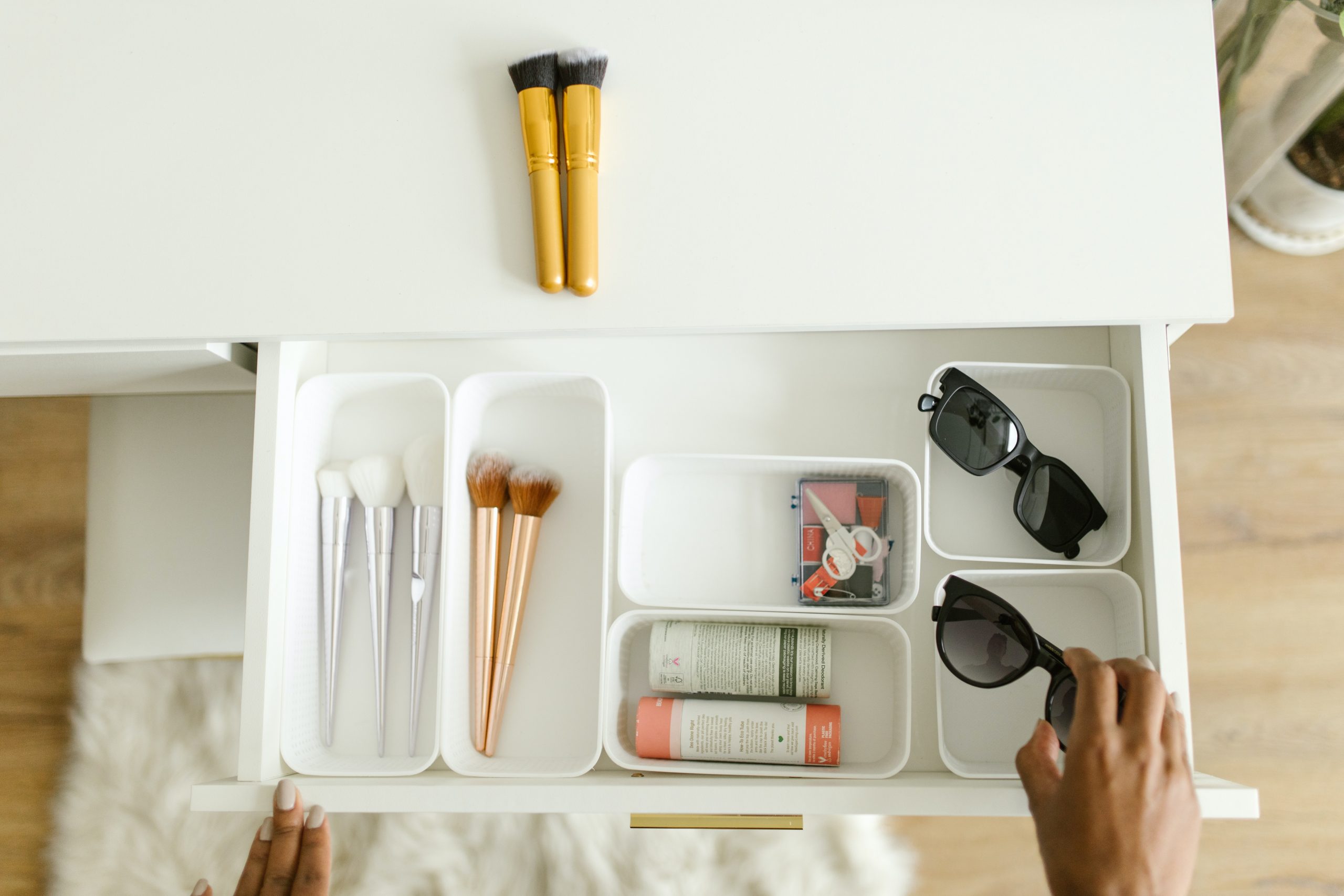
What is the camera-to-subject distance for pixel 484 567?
2.34 feet

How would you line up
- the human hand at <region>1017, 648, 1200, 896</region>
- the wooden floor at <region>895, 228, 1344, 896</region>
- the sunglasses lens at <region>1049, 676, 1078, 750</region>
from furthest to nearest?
the wooden floor at <region>895, 228, 1344, 896</region>
the sunglasses lens at <region>1049, 676, 1078, 750</region>
the human hand at <region>1017, 648, 1200, 896</region>

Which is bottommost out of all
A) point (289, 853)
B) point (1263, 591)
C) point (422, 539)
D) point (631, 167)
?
point (289, 853)

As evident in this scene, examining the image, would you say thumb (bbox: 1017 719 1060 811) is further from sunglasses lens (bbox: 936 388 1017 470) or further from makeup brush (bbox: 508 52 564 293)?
makeup brush (bbox: 508 52 564 293)

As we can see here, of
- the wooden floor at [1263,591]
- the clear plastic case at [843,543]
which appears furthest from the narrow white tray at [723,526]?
the wooden floor at [1263,591]

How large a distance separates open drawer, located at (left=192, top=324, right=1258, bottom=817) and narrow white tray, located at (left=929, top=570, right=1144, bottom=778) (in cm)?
2

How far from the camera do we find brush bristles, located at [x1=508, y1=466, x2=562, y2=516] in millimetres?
723

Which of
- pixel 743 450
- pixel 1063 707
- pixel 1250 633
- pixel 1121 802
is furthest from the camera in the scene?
pixel 1250 633

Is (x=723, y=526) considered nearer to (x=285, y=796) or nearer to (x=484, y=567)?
(x=484, y=567)

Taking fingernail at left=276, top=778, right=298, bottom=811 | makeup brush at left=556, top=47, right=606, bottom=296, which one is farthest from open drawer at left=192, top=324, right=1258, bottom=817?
makeup brush at left=556, top=47, right=606, bottom=296

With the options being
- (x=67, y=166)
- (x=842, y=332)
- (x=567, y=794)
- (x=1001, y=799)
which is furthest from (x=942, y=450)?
(x=67, y=166)

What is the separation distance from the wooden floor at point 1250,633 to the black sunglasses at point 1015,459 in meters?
0.43

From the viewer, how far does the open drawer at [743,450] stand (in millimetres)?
626

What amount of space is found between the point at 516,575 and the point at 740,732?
0.76 ft

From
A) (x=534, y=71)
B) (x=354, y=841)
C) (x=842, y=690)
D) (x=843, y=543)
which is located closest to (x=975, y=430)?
(x=843, y=543)
